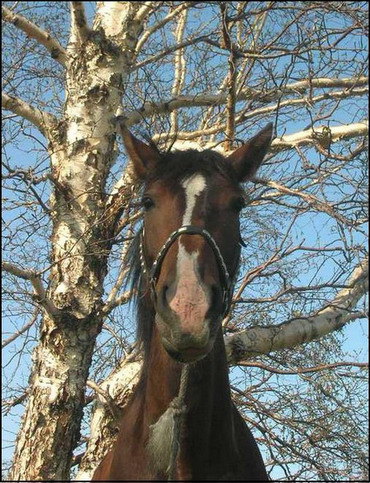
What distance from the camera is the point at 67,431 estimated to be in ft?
14.0

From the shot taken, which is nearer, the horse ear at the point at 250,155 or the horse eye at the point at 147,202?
the horse eye at the point at 147,202

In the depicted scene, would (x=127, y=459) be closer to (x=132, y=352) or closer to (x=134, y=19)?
(x=132, y=352)

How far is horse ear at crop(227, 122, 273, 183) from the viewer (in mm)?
3367

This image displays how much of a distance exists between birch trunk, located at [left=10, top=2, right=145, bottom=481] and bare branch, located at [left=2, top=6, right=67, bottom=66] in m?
0.10

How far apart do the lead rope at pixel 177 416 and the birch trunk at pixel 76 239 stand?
1.78 metres

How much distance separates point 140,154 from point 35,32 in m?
2.34

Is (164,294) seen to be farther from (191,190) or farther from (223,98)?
(223,98)

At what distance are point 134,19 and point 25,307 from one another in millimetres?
2786

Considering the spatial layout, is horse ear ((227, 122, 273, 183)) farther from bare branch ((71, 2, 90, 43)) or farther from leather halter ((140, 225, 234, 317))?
bare branch ((71, 2, 90, 43))

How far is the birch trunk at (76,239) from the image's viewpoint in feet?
13.9

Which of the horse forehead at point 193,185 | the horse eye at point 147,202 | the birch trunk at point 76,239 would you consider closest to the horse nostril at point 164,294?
the horse forehead at point 193,185

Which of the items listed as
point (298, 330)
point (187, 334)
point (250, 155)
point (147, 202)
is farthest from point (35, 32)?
point (187, 334)

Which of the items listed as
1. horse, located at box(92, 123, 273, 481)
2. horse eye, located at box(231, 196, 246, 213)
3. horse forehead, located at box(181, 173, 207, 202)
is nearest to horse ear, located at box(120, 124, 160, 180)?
horse, located at box(92, 123, 273, 481)

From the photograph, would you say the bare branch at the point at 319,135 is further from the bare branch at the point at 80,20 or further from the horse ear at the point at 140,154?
the horse ear at the point at 140,154
